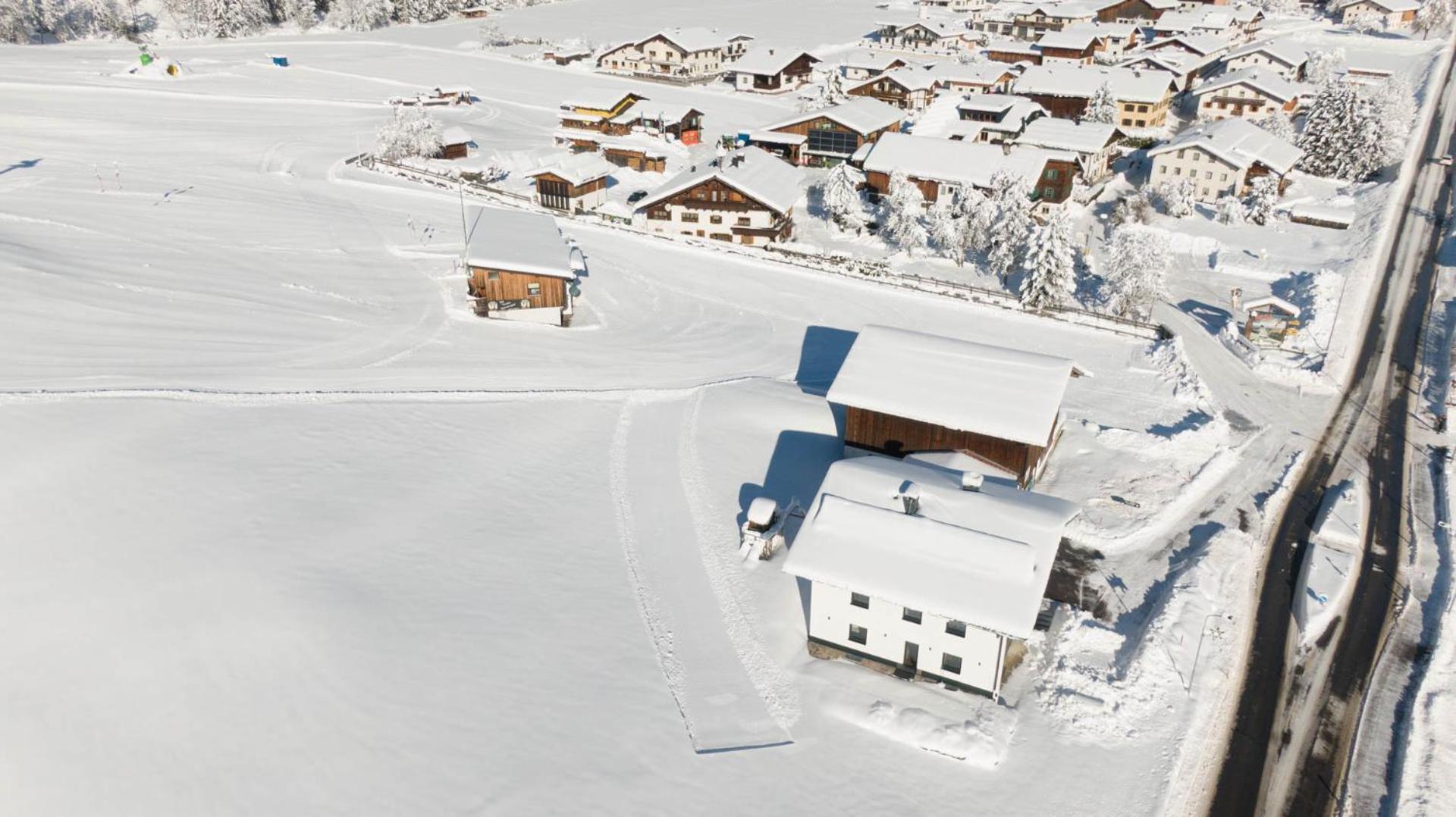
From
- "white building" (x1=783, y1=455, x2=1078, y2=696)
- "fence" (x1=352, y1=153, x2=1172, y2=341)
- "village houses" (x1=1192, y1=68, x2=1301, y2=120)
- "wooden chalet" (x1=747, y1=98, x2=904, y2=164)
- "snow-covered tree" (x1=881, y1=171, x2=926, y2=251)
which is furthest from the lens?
"village houses" (x1=1192, y1=68, x2=1301, y2=120)

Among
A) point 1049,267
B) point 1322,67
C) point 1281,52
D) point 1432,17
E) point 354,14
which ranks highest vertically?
point 1432,17

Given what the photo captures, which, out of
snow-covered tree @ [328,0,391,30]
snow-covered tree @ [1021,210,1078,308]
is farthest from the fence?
snow-covered tree @ [328,0,391,30]

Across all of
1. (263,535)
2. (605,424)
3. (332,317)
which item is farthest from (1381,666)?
(332,317)

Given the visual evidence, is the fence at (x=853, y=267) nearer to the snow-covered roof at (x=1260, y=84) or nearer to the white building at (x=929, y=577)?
the white building at (x=929, y=577)

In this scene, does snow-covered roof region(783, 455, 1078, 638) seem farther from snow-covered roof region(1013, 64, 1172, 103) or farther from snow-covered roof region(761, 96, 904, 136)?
snow-covered roof region(1013, 64, 1172, 103)

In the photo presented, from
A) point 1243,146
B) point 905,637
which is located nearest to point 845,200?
point 1243,146

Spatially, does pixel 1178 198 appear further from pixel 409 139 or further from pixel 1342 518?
pixel 409 139
